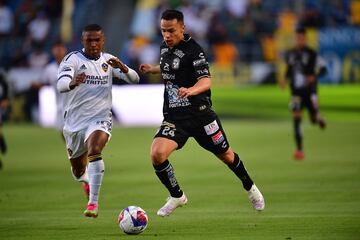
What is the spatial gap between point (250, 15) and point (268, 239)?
26.2 meters

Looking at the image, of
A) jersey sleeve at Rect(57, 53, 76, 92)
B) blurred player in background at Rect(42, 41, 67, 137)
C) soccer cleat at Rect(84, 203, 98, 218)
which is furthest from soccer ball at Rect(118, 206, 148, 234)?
blurred player in background at Rect(42, 41, 67, 137)

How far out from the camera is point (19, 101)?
33500 millimetres

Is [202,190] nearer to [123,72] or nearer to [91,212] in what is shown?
[123,72]

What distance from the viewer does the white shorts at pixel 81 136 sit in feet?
39.4

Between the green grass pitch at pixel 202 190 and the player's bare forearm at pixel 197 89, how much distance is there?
146 centimetres

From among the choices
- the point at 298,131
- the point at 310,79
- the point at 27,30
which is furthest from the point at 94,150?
the point at 27,30

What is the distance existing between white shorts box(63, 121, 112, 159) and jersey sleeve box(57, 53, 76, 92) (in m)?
0.72

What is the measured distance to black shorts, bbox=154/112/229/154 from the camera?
37.0ft

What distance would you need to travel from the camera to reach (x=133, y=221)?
10305 millimetres

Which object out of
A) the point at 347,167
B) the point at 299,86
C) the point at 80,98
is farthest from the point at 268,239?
the point at 299,86

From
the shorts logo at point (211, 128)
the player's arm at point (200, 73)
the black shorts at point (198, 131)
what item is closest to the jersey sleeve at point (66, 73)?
the black shorts at point (198, 131)

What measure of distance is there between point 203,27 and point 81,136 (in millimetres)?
23231

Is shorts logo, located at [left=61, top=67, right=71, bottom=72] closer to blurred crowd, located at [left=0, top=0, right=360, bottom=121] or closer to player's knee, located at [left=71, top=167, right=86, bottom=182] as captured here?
player's knee, located at [left=71, top=167, right=86, bottom=182]

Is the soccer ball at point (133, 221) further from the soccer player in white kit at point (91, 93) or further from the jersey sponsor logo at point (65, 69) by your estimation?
the jersey sponsor logo at point (65, 69)
